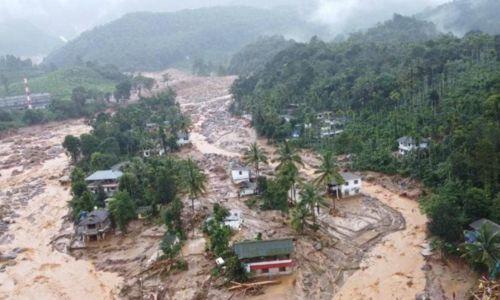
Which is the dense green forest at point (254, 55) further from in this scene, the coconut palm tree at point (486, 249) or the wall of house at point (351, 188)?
the coconut palm tree at point (486, 249)

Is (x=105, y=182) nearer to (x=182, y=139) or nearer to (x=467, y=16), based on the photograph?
(x=182, y=139)

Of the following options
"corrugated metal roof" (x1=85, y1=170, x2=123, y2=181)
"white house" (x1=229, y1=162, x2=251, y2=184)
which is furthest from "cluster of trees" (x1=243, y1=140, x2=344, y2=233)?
"corrugated metal roof" (x1=85, y1=170, x2=123, y2=181)

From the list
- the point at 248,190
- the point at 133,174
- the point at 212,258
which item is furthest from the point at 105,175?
the point at 212,258

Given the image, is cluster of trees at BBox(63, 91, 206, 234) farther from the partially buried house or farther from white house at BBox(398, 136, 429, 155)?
white house at BBox(398, 136, 429, 155)

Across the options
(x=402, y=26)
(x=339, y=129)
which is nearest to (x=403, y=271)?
(x=339, y=129)

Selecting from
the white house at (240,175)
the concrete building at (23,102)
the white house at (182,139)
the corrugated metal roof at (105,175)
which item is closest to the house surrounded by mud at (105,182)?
the corrugated metal roof at (105,175)
